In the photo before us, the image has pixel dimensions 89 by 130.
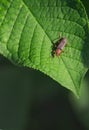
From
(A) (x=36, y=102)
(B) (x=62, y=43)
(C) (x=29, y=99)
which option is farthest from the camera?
(A) (x=36, y=102)

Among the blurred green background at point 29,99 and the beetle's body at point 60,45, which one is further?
the blurred green background at point 29,99

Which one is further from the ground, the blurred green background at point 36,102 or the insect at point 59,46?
the insect at point 59,46

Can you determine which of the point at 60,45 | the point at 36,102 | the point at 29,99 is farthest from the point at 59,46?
the point at 36,102

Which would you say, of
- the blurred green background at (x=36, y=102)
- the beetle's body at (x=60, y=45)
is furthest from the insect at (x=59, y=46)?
the blurred green background at (x=36, y=102)

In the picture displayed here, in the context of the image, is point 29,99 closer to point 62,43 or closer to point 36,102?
point 36,102

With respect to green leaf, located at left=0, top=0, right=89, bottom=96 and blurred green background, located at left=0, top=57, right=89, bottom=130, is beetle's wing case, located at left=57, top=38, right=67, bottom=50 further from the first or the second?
blurred green background, located at left=0, top=57, right=89, bottom=130

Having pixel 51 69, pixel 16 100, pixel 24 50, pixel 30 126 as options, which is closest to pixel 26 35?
pixel 24 50

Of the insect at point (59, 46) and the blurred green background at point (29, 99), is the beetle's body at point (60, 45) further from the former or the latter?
the blurred green background at point (29, 99)
